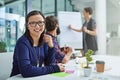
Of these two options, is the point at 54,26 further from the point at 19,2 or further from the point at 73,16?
the point at 19,2

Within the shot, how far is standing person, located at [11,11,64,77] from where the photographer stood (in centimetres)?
146

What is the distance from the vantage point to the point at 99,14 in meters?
4.72

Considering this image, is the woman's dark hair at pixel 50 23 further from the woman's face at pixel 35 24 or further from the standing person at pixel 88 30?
the standing person at pixel 88 30

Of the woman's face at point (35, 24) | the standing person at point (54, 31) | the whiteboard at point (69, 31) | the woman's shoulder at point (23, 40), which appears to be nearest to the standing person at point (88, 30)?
the whiteboard at point (69, 31)

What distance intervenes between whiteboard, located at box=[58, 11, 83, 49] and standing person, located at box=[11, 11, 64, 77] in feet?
3.76

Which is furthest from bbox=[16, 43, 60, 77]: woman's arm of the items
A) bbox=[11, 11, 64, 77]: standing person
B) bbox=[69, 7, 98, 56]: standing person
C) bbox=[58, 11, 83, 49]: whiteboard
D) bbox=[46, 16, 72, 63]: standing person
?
bbox=[69, 7, 98, 56]: standing person

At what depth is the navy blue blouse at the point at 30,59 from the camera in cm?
145

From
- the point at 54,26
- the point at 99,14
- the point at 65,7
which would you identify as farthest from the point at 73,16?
the point at 65,7

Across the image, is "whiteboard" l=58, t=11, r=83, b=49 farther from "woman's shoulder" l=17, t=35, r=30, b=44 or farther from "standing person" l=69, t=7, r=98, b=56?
"woman's shoulder" l=17, t=35, r=30, b=44

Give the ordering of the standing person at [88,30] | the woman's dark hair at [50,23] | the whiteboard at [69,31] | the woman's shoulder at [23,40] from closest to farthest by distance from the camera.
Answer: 1. the woman's shoulder at [23,40]
2. the woman's dark hair at [50,23]
3. the whiteboard at [69,31]
4. the standing person at [88,30]

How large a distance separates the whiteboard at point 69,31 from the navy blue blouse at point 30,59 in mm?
1172

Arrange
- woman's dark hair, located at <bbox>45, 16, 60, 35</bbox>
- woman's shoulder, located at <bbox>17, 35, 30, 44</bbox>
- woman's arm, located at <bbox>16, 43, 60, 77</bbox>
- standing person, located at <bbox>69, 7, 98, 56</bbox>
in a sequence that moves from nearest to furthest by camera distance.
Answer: woman's arm, located at <bbox>16, 43, 60, 77</bbox>, woman's shoulder, located at <bbox>17, 35, 30, 44</bbox>, woman's dark hair, located at <bbox>45, 16, 60, 35</bbox>, standing person, located at <bbox>69, 7, 98, 56</bbox>

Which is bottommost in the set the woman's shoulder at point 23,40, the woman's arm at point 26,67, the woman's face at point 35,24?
the woman's arm at point 26,67

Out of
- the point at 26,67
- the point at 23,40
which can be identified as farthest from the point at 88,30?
the point at 26,67
